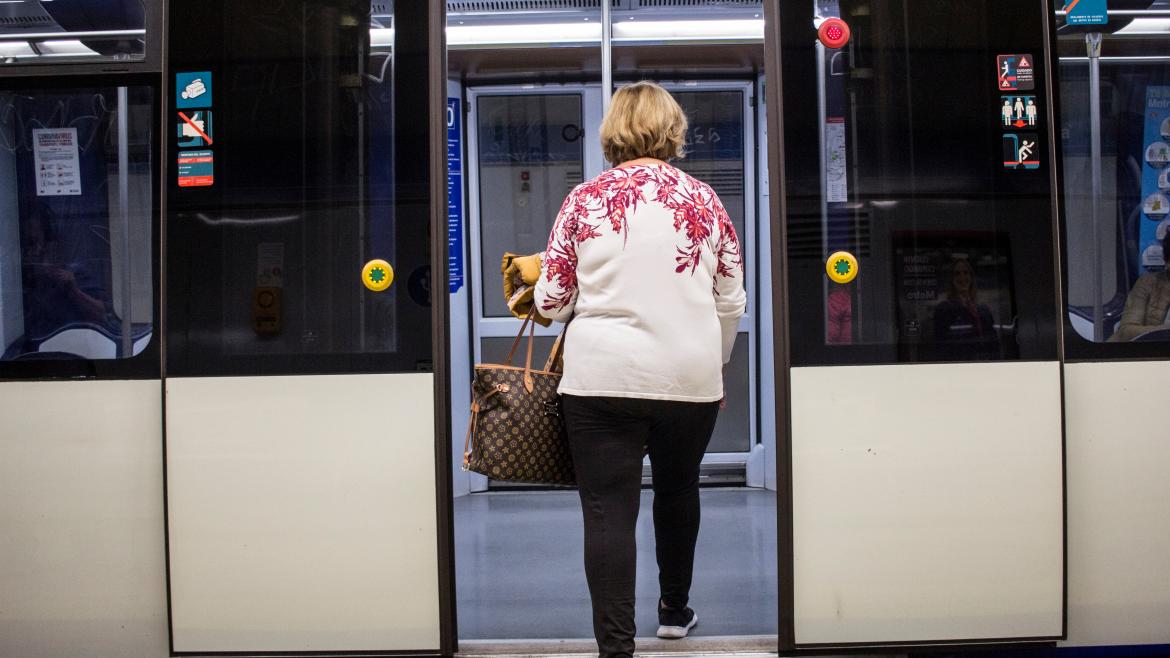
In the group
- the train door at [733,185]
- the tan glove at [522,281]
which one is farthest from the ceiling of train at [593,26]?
the tan glove at [522,281]

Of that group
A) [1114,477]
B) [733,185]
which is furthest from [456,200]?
[1114,477]

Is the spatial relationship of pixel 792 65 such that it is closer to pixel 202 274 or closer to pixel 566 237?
pixel 566 237

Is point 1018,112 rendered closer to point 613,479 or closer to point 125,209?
point 613,479

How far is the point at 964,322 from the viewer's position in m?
3.00

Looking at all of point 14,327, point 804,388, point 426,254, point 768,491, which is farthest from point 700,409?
point 768,491

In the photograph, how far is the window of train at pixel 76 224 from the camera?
3035mm

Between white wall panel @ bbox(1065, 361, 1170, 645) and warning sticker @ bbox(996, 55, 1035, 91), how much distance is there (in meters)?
0.84

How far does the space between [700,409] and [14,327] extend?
6.85 feet

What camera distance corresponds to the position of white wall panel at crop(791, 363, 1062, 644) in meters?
2.99

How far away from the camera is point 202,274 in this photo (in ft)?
9.94

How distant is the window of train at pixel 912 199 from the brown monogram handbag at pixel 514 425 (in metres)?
0.78

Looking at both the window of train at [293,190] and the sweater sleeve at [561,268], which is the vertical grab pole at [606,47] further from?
the sweater sleeve at [561,268]

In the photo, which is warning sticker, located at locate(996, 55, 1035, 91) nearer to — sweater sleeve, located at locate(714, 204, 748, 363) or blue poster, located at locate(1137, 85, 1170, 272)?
blue poster, located at locate(1137, 85, 1170, 272)

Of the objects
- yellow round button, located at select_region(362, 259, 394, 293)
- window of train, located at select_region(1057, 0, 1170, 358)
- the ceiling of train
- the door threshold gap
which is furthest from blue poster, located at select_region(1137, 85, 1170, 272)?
the ceiling of train
